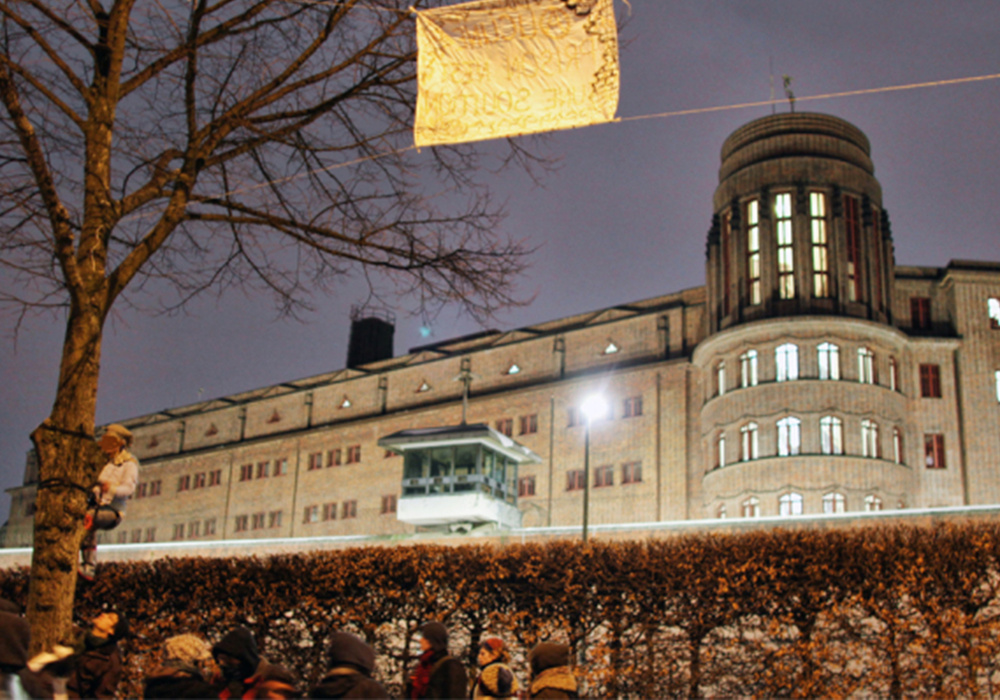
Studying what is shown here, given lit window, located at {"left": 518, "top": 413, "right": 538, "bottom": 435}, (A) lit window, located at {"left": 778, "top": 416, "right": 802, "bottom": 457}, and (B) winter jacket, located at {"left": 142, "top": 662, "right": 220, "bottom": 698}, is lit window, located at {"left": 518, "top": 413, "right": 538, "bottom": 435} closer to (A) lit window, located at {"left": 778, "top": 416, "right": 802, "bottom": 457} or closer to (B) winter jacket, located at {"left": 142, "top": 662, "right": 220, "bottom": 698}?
(A) lit window, located at {"left": 778, "top": 416, "right": 802, "bottom": 457}

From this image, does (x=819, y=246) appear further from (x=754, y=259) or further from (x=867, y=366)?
(x=867, y=366)

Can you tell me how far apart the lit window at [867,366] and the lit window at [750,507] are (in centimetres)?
605

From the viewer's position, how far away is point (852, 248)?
130 ft

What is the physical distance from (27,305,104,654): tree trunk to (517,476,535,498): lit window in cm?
3953

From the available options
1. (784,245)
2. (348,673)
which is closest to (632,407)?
(784,245)

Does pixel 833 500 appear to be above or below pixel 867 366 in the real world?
below

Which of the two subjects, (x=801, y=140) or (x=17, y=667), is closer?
(x=17, y=667)

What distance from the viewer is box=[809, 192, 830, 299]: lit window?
38781 millimetres

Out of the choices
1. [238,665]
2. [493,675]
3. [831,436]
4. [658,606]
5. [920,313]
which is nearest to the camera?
[238,665]

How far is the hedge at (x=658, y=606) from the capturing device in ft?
43.2

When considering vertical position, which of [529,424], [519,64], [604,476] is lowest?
[519,64]

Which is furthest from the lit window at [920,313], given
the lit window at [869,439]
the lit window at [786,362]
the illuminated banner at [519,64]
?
the illuminated banner at [519,64]

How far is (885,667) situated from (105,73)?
11.5 meters

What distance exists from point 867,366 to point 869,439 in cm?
285
